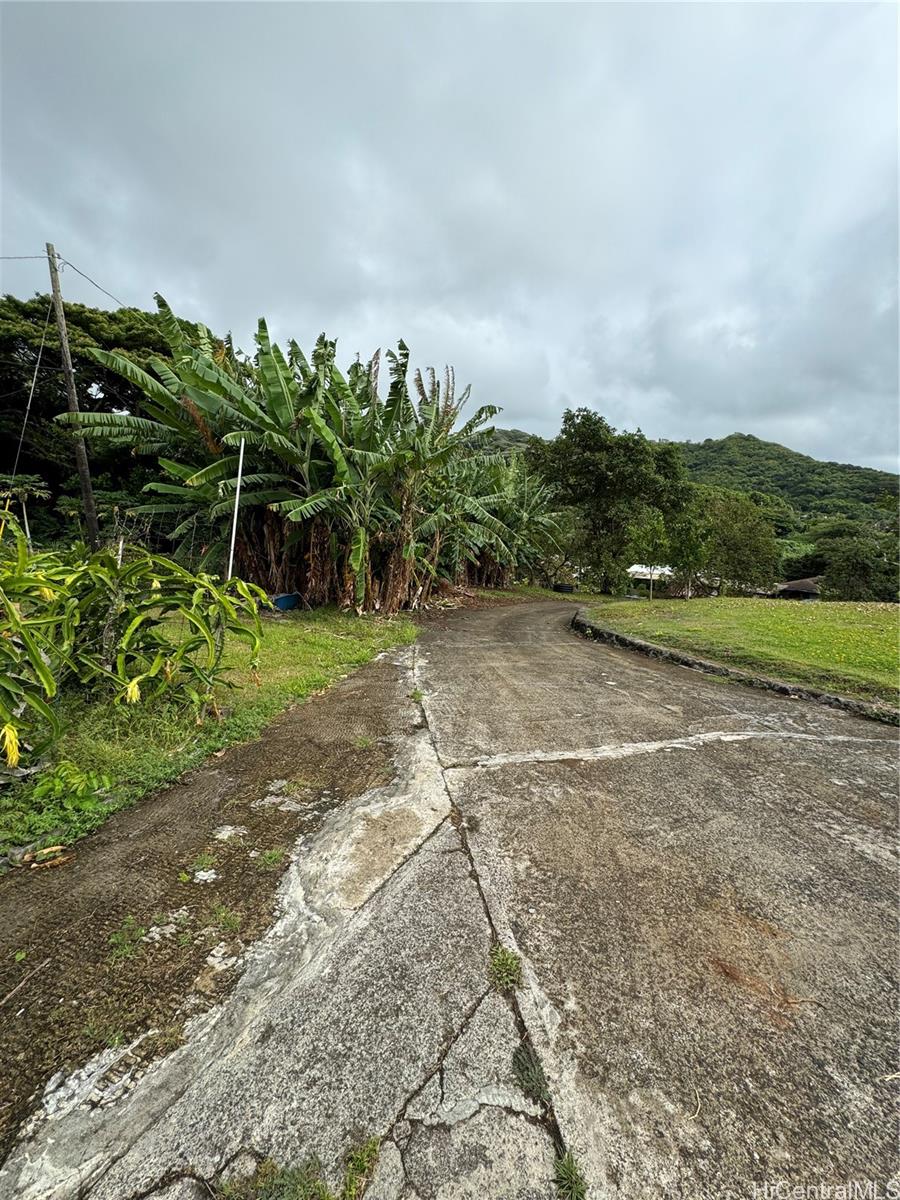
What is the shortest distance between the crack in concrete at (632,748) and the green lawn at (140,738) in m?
1.63

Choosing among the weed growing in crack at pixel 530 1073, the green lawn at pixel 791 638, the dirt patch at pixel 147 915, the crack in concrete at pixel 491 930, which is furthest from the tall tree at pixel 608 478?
the weed growing in crack at pixel 530 1073

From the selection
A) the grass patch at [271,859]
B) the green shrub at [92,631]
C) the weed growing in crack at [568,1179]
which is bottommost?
the grass patch at [271,859]

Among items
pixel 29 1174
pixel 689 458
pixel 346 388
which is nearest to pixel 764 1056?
pixel 29 1174

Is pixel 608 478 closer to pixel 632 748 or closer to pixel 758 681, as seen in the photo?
pixel 758 681

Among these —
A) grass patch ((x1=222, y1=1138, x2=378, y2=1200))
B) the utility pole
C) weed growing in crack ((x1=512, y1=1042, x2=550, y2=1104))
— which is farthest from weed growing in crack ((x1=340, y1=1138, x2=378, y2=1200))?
the utility pole

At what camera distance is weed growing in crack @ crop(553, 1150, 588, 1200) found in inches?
42.0

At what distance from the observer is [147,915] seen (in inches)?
71.3

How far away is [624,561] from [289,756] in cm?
2125

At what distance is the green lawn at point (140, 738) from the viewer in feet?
7.63

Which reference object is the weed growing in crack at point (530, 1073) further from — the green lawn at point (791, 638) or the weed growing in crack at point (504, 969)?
the green lawn at point (791, 638)

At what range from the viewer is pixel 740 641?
23.5ft

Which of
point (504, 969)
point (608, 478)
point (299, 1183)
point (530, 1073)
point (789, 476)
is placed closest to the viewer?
point (299, 1183)

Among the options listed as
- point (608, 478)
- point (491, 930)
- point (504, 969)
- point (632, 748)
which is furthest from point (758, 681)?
point (608, 478)

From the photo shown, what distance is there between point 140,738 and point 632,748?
3403 mm
